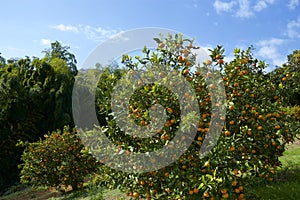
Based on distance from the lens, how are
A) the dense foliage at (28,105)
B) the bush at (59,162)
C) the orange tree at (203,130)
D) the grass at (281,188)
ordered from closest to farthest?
the orange tree at (203,130) < the grass at (281,188) < the bush at (59,162) < the dense foliage at (28,105)

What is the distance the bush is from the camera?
8859 mm

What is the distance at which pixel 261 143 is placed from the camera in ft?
12.8

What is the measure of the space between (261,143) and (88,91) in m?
17.3

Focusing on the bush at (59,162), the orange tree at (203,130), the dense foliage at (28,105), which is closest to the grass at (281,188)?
the orange tree at (203,130)

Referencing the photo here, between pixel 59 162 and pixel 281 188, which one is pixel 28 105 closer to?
pixel 59 162

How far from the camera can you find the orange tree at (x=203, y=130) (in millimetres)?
3467

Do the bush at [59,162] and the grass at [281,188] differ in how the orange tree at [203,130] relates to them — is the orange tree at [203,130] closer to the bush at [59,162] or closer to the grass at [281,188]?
the grass at [281,188]

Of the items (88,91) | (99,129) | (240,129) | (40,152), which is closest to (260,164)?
(240,129)

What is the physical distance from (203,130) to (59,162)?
21.2ft

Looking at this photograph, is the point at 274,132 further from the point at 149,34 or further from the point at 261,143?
the point at 149,34

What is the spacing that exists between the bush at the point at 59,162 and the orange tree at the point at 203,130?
16.1ft

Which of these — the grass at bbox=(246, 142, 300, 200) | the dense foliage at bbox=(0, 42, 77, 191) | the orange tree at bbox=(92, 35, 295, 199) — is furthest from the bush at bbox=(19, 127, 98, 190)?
the dense foliage at bbox=(0, 42, 77, 191)

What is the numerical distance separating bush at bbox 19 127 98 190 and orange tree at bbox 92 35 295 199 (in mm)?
4900

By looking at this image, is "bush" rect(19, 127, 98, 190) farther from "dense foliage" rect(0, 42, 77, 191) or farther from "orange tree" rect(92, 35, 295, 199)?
"dense foliage" rect(0, 42, 77, 191)
